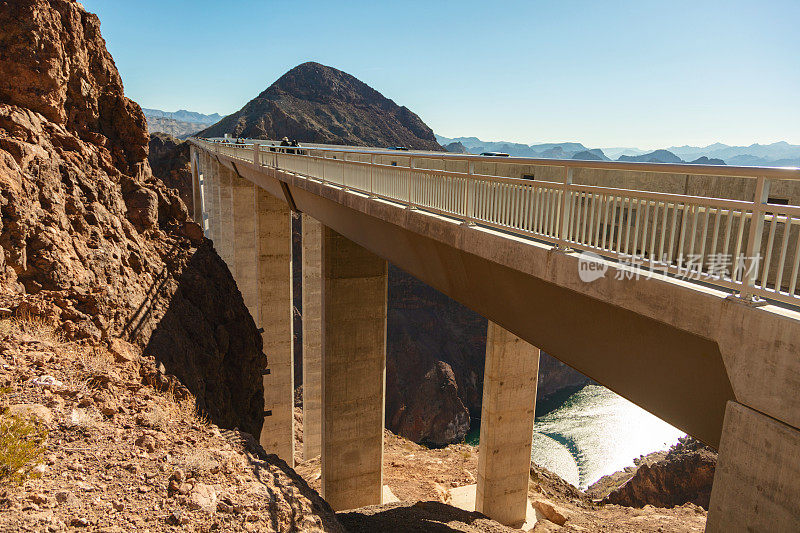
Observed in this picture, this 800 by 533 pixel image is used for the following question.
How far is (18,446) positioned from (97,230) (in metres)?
7.22

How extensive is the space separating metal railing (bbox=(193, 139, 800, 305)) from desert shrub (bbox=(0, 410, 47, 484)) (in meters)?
4.98

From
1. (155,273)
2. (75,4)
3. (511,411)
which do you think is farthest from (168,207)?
(511,411)

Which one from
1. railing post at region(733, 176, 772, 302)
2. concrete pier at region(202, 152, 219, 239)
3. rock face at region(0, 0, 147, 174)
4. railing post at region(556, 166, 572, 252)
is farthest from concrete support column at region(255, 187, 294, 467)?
railing post at region(733, 176, 772, 302)

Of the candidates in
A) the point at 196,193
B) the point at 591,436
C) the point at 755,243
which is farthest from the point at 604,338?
the point at 196,193

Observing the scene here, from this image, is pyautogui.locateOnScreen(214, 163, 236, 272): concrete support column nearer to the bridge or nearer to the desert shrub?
the bridge

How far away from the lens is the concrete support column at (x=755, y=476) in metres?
2.91

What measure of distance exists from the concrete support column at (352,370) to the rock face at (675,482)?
52.5 ft

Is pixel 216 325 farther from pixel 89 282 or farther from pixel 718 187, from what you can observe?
pixel 718 187

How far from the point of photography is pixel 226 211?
31.6 meters

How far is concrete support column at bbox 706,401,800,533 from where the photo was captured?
2912 millimetres

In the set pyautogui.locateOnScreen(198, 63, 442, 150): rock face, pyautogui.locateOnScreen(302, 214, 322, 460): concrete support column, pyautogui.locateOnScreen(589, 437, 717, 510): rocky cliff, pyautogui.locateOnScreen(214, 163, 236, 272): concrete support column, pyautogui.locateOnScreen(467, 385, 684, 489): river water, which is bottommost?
pyautogui.locateOnScreen(467, 385, 684, 489): river water

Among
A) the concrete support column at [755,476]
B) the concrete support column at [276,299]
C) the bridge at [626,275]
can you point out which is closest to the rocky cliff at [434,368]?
the concrete support column at [276,299]

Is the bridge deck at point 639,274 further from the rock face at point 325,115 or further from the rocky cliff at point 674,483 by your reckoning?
the rock face at point 325,115

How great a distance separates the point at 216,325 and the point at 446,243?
382 inches
